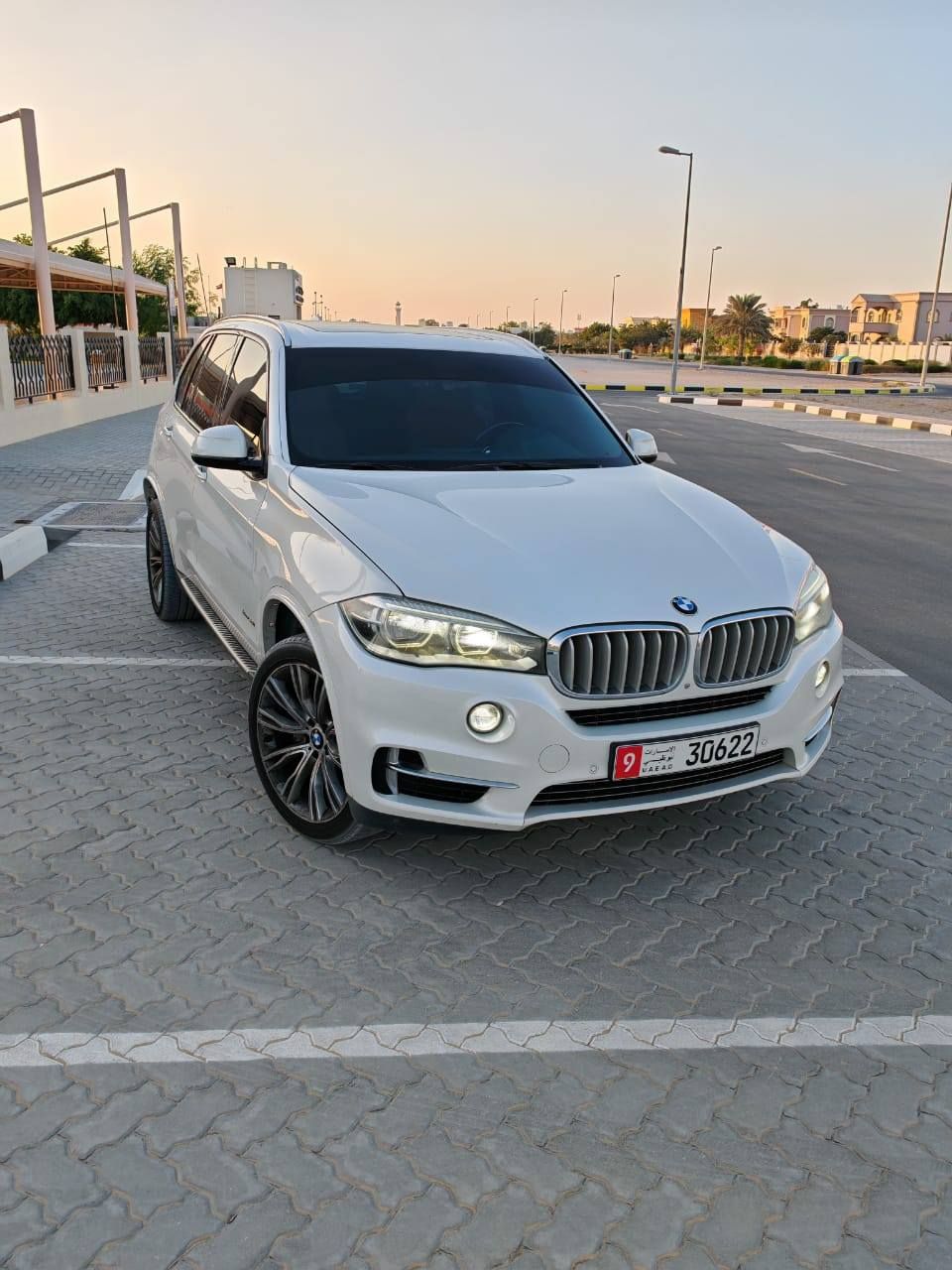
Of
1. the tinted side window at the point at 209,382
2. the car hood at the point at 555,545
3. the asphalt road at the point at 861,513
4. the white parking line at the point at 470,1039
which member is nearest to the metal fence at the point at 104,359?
the asphalt road at the point at 861,513

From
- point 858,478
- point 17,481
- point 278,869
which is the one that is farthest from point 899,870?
point 858,478

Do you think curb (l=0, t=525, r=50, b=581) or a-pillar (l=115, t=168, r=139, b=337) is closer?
curb (l=0, t=525, r=50, b=581)

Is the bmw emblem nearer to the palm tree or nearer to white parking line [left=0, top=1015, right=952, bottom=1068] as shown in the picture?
white parking line [left=0, top=1015, right=952, bottom=1068]

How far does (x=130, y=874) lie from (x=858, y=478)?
14.9 m

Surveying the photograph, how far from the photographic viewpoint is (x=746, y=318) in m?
99.1

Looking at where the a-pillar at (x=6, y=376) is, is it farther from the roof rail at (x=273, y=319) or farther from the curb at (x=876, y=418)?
the curb at (x=876, y=418)

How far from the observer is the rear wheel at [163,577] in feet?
21.0

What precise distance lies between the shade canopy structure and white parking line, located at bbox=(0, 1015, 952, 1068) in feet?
89.0

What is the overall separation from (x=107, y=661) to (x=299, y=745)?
2.55 m

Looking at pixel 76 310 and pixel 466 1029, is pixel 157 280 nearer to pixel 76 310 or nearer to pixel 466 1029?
pixel 76 310

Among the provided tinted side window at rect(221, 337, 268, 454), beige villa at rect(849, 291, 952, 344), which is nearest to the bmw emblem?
tinted side window at rect(221, 337, 268, 454)

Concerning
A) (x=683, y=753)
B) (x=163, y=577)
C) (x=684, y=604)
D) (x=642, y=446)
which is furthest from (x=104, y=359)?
(x=683, y=753)

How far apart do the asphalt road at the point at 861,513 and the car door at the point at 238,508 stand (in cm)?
409

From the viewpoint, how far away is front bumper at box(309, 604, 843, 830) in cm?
326
